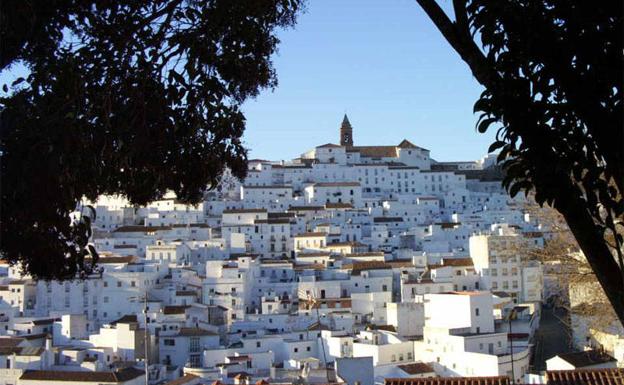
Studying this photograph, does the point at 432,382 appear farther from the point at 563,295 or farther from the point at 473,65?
the point at 473,65

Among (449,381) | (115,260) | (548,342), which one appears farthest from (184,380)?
(115,260)

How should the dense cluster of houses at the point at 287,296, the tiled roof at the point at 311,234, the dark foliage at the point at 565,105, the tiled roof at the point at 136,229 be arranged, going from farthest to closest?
the tiled roof at the point at 136,229
the tiled roof at the point at 311,234
the dense cluster of houses at the point at 287,296
the dark foliage at the point at 565,105

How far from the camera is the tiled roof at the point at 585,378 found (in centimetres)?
944

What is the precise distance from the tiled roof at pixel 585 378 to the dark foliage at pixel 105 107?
20.7 feet

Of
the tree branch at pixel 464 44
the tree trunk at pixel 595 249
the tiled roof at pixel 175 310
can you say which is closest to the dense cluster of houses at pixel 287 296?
the tiled roof at pixel 175 310

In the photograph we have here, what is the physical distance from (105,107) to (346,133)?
88789 millimetres

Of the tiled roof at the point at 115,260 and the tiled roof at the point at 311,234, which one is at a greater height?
the tiled roof at the point at 311,234

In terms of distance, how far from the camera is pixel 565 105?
3.48 m

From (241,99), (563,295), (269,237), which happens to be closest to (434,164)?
A: (269,237)

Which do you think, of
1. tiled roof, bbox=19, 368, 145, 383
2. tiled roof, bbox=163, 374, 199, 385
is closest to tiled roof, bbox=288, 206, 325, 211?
tiled roof, bbox=19, 368, 145, 383

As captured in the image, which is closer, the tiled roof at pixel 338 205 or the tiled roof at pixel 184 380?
the tiled roof at pixel 184 380

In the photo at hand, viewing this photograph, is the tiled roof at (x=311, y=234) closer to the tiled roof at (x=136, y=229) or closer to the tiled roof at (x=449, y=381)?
the tiled roof at (x=136, y=229)

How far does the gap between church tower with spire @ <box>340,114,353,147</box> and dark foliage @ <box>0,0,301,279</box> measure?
285 feet

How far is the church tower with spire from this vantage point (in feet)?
303
